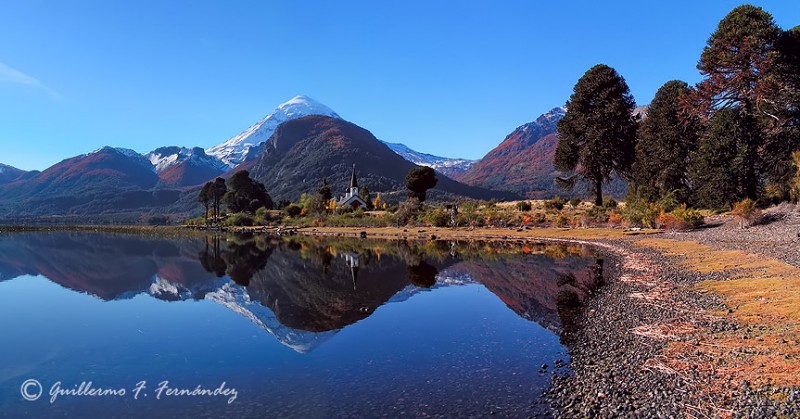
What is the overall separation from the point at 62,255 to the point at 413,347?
158 ft

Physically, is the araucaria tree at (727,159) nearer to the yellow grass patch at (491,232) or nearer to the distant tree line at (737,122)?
the distant tree line at (737,122)

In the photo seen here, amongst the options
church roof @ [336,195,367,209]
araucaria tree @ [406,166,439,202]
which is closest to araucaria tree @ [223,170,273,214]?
church roof @ [336,195,367,209]

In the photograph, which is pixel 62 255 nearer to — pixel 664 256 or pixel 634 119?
pixel 664 256

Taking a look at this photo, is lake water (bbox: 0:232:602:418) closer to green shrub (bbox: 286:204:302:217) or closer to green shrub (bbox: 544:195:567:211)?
green shrub (bbox: 544:195:567:211)

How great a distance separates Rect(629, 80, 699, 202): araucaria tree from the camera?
51500 mm

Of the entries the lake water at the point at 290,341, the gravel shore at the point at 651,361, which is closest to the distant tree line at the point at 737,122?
the lake water at the point at 290,341

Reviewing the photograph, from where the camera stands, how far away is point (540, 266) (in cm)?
3177

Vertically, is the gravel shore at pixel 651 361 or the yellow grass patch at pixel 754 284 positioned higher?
the yellow grass patch at pixel 754 284

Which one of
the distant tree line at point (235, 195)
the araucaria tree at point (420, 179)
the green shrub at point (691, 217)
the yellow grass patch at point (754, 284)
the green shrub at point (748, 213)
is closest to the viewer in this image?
the yellow grass patch at point (754, 284)

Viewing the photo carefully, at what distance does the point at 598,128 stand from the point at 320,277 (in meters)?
44.1

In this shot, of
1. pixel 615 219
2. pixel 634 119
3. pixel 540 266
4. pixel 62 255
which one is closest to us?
pixel 540 266

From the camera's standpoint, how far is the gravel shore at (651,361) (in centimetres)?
814

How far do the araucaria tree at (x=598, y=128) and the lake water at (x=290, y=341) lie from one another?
3152 centimetres

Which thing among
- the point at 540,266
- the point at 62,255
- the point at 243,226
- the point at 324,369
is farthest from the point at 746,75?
the point at 243,226
